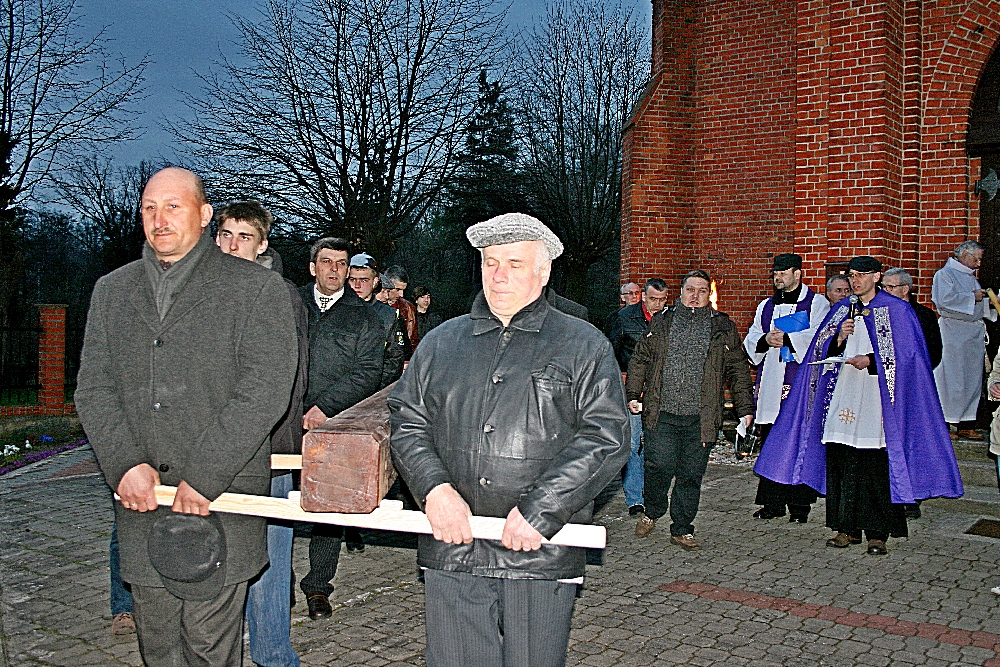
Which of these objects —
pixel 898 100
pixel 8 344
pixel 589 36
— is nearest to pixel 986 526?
pixel 898 100

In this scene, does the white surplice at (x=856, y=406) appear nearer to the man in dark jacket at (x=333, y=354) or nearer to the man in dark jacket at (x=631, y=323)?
the man in dark jacket at (x=631, y=323)

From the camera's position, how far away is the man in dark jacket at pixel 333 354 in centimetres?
514

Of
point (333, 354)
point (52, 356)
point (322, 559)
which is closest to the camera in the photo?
point (333, 354)

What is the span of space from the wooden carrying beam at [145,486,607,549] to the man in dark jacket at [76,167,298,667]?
0.07 metres

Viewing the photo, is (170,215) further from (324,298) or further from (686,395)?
(686,395)

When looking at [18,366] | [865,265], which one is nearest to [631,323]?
[865,265]

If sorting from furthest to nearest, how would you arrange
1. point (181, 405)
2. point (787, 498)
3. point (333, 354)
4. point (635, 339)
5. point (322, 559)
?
point (635, 339), point (787, 498), point (322, 559), point (333, 354), point (181, 405)

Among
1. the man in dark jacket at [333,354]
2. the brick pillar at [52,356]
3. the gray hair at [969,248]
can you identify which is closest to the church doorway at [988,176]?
the gray hair at [969,248]

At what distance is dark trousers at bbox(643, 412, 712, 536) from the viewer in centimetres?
696

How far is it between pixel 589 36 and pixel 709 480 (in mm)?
23872

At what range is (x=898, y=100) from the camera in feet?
33.5

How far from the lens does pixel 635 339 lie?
8500 mm

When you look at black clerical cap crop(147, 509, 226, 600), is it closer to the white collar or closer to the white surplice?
the white collar

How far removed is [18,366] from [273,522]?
12392 millimetres
